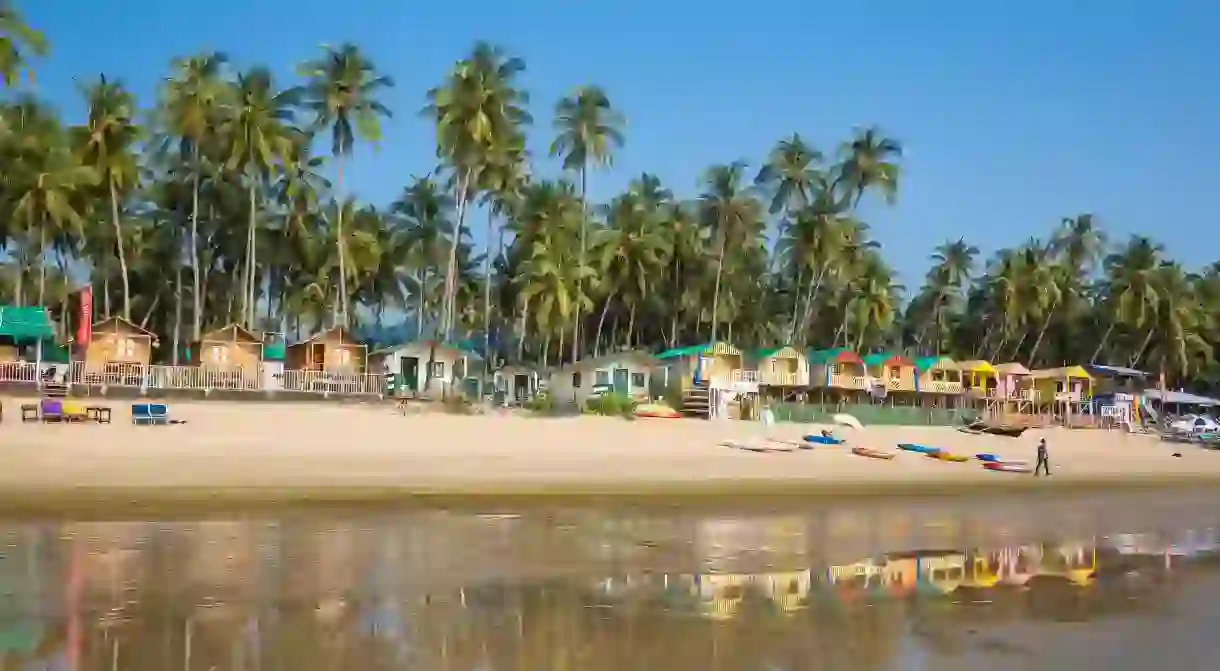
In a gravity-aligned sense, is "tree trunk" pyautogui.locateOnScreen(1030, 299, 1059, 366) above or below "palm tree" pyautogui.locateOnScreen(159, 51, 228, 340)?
below

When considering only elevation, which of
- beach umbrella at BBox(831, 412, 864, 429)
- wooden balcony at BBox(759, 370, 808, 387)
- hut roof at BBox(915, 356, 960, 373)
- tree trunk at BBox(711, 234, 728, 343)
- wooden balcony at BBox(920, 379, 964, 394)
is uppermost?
tree trunk at BBox(711, 234, 728, 343)

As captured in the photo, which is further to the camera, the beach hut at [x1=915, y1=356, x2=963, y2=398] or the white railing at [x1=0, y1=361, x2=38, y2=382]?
the beach hut at [x1=915, y1=356, x2=963, y2=398]

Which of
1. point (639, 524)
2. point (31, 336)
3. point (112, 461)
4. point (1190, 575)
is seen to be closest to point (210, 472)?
point (112, 461)

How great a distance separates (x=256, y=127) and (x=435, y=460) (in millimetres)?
28080

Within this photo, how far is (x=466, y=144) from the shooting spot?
5281 cm

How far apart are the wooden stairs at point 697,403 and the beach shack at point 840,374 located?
13.2 metres

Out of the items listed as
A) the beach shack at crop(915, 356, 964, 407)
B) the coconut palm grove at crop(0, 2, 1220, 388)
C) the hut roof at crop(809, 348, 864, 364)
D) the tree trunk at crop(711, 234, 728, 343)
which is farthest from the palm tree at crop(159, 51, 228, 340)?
the beach shack at crop(915, 356, 964, 407)

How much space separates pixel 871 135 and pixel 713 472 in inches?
1763

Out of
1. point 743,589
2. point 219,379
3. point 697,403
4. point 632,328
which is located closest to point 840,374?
point 632,328

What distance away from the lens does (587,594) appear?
11.8 meters

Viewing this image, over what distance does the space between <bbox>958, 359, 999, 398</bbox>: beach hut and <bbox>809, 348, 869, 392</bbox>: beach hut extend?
764cm

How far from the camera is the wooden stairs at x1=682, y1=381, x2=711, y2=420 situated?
4600 centimetres

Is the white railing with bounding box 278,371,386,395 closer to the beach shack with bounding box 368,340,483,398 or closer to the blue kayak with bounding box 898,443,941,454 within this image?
the beach shack with bounding box 368,340,483,398

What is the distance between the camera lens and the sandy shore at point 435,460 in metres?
22.4
